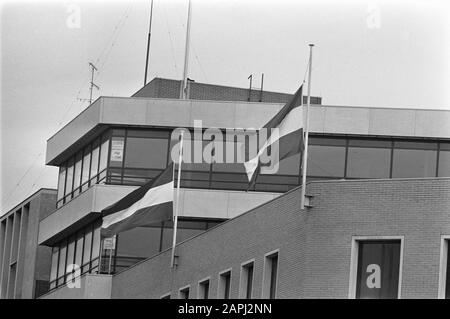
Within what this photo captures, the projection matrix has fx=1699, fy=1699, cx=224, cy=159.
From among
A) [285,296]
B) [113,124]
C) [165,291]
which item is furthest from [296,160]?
[285,296]

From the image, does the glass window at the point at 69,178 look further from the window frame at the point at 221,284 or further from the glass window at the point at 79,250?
the window frame at the point at 221,284

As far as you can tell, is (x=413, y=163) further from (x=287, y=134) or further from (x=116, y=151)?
(x=287, y=134)

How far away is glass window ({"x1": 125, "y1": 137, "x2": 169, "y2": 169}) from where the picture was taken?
68.5 metres

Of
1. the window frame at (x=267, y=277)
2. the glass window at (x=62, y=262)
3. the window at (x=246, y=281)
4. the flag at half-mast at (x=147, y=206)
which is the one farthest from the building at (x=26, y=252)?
the window frame at (x=267, y=277)

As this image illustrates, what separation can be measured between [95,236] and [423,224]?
91.5 feet

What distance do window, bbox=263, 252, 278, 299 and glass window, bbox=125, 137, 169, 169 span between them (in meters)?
19.9

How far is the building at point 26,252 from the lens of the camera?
81.4 metres

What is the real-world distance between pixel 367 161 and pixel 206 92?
37.1 ft

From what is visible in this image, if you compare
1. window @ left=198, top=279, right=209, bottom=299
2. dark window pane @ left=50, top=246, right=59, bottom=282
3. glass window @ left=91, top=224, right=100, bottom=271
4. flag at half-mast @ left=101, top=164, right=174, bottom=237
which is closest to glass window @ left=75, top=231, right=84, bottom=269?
glass window @ left=91, top=224, right=100, bottom=271

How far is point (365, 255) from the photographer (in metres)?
45.0

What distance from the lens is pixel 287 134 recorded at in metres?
48.5

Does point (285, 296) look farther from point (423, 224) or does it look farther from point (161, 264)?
point (161, 264)

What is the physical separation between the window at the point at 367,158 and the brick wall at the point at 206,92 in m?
7.20
